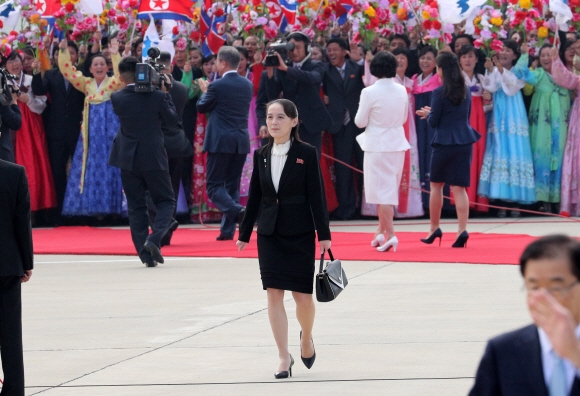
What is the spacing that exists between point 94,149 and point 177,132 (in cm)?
227

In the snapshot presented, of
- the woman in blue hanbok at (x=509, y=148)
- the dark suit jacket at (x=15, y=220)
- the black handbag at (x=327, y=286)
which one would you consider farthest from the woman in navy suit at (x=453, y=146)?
the dark suit jacket at (x=15, y=220)

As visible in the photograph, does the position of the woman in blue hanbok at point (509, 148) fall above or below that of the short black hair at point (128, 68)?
below

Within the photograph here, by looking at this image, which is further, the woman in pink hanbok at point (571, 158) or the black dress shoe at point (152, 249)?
the woman in pink hanbok at point (571, 158)

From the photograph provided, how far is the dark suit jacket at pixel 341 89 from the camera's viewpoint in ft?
43.4

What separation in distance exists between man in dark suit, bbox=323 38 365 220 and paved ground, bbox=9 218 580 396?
13.1ft

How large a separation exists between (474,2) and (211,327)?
7.62 m

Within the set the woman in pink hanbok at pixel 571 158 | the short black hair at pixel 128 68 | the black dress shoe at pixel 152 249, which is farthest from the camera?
the woman in pink hanbok at pixel 571 158

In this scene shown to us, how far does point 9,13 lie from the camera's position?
14055 millimetres

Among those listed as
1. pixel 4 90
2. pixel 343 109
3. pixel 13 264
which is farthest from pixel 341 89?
pixel 13 264

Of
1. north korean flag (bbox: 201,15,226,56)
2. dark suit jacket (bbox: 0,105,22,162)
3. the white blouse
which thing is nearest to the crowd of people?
north korean flag (bbox: 201,15,226,56)

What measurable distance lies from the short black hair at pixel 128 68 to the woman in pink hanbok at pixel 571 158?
17.2 ft

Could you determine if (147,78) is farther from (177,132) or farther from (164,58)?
(177,132)

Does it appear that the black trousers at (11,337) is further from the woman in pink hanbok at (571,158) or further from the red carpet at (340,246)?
the woman in pink hanbok at (571,158)

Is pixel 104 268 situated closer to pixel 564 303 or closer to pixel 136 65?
pixel 136 65
